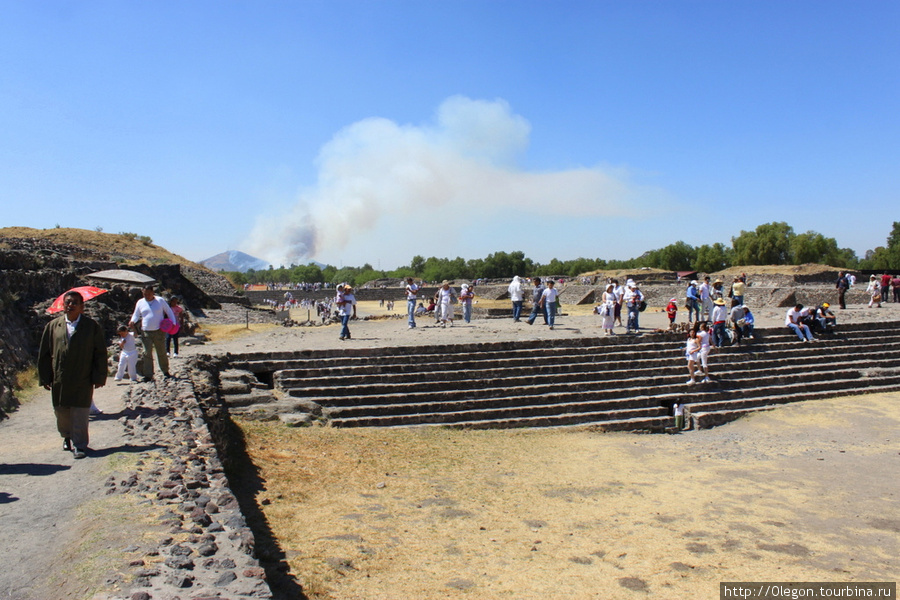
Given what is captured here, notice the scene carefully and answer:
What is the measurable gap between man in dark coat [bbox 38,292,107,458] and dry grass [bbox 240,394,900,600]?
1788mm

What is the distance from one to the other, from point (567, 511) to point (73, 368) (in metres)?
4.82

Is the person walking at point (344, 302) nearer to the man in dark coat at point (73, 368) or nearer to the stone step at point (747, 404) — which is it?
the stone step at point (747, 404)

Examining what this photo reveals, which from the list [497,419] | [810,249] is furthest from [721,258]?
[497,419]

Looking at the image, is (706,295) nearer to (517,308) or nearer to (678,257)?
(517,308)

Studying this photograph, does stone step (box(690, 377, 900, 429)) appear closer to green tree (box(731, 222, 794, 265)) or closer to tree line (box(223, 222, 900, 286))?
tree line (box(223, 222, 900, 286))

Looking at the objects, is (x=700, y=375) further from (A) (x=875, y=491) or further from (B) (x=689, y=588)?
(B) (x=689, y=588)

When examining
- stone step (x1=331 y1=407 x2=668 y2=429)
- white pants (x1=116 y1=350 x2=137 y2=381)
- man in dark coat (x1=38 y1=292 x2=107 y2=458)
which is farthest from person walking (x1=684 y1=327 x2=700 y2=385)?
man in dark coat (x1=38 y1=292 x2=107 y2=458)

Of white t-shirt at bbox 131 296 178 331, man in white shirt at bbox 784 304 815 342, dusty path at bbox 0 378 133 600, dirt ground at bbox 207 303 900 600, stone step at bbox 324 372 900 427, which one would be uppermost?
white t-shirt at bbox 131 296 178 331

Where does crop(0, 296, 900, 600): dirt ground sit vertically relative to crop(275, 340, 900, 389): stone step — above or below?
below

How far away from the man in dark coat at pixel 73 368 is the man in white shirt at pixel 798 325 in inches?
562

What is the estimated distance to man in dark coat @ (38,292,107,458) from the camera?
17.3 ft

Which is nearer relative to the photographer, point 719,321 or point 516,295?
point 719,321

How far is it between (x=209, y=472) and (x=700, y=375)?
9807mm

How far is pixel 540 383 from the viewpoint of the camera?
1127 centimetres
